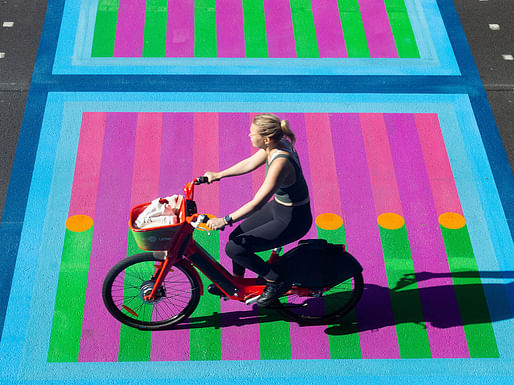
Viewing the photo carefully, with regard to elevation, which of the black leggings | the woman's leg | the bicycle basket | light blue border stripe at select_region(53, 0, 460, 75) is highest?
light blue border stripe at select_region(53, 0, 460, 75)

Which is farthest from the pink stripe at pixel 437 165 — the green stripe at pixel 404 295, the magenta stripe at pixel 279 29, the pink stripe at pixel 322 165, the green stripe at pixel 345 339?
the magenta stripe at pixel 279 29

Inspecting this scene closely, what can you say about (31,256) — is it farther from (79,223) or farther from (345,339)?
(345,339)

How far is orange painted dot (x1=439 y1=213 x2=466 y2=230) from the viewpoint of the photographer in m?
6.10

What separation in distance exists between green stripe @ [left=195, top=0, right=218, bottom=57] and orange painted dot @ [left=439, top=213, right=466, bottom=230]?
12.0 ft

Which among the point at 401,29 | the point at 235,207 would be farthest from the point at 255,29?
the point at 235,207

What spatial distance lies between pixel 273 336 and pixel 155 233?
1670 mm

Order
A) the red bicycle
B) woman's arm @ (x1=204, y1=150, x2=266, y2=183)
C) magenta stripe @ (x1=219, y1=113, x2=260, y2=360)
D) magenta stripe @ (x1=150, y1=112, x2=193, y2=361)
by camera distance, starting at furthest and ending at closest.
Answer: magenta stripe @ (x1=150, y1=112, x2=193, y2=361), magenta stripe @ (x1=219, y1=113, x2=260, y2=360), woman's arm @ (x1=204, y1=150, x2=266, y2=183), the red bicycle

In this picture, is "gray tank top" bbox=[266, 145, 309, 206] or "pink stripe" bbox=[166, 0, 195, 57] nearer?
"gray tank top" bbox=[266, 145, 309, 206]

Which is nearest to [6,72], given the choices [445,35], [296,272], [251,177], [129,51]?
[129,51]

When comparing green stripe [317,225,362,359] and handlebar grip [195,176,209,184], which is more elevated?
handlebar grip [195,176,209,184]

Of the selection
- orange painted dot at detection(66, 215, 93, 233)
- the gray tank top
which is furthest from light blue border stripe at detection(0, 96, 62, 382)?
the gray tank top

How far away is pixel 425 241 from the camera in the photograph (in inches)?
235

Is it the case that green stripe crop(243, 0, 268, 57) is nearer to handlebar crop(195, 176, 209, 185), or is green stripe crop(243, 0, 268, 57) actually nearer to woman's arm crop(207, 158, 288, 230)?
handlebar crop(195, 176, 209, 185)

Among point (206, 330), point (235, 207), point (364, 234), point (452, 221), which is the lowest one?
point (206, 330)
